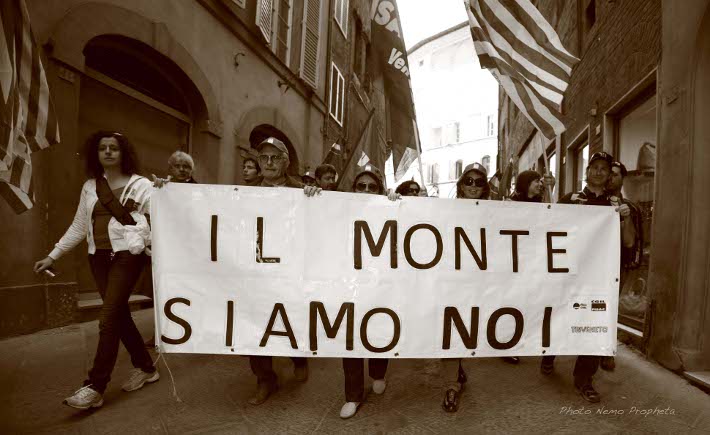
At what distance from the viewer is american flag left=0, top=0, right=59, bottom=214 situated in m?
2.29

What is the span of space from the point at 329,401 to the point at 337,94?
469 inches

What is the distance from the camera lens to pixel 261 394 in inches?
115

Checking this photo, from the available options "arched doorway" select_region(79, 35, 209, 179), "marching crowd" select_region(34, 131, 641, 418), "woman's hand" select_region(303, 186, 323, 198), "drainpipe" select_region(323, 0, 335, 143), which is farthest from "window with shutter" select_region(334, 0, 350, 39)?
"woman's hand" select_region(303, 186, 323, 198)

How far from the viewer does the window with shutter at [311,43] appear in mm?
10700

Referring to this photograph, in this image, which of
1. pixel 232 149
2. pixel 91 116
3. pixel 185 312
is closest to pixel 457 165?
pixel 232 149

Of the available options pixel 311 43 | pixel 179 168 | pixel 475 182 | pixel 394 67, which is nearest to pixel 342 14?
pixel 311 43

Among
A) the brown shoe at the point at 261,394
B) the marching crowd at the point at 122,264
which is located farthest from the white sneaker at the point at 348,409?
the brown shoe at the point at 261,394

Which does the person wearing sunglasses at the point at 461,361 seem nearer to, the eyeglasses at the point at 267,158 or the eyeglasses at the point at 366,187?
the eyeglasses at the point at 366,187

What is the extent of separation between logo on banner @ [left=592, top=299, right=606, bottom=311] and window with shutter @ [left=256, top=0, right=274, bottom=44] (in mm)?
7661

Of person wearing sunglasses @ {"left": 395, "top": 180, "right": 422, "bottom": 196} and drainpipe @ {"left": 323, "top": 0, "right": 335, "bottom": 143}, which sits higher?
drainpipe @ {"left": 323, "top": 0, "right": 335, "bottom": 143}

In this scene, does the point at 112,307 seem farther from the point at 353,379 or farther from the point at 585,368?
the point at 585,368

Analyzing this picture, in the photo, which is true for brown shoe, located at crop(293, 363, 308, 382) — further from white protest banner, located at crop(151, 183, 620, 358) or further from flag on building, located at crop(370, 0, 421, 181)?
flag on building, located at crop(370, 0, 421, 181)

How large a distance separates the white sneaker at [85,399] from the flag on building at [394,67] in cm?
381

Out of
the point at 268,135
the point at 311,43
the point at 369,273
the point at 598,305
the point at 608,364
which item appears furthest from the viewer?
the point at 311,43
